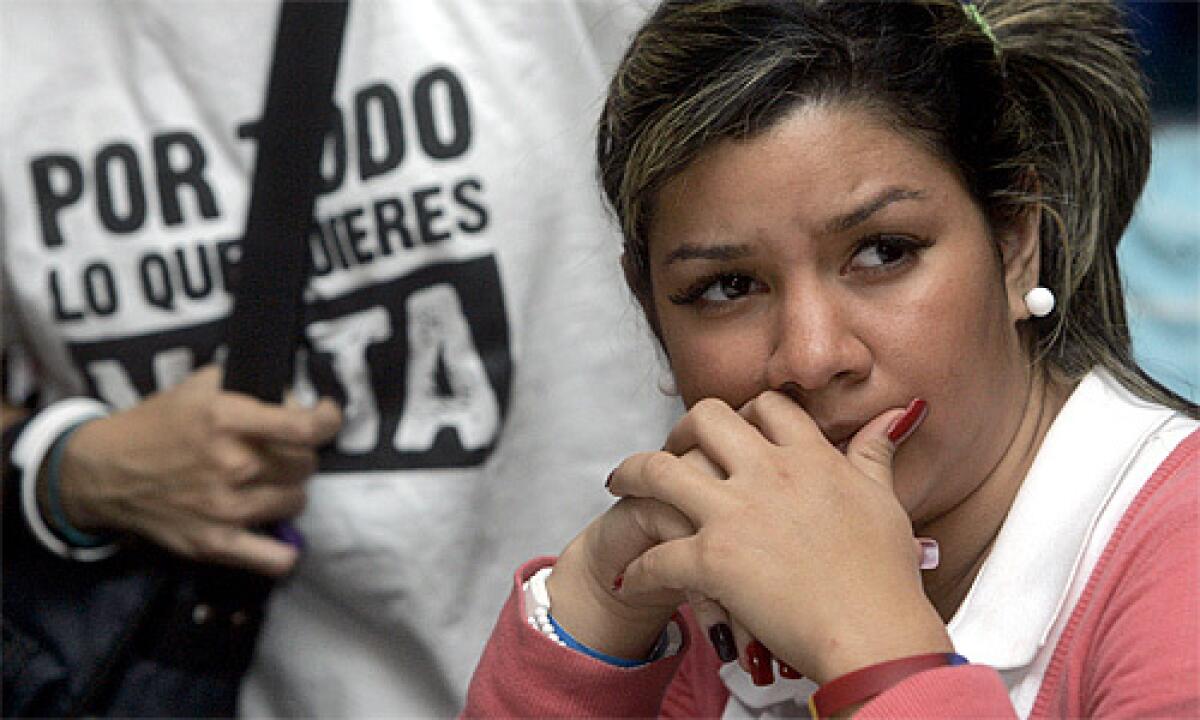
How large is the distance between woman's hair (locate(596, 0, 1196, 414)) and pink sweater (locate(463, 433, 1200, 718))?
0.78 ft

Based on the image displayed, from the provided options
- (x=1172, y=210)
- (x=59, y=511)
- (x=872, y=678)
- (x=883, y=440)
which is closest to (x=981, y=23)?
(x=883, y=440)

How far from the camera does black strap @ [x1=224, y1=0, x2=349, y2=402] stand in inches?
71.7

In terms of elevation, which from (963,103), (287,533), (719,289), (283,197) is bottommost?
(287,533)

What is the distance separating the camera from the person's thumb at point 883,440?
4.14 feet

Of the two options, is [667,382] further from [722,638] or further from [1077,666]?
[1077,666]

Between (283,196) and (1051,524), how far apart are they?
0.96 m

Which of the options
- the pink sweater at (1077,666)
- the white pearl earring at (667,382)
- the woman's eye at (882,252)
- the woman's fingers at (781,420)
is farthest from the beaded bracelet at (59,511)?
the woman's eye at (882,252)

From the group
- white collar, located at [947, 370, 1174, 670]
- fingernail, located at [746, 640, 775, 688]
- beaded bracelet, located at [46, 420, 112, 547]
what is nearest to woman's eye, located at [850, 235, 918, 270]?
white collar, located at [947, 370, 1174, 670]

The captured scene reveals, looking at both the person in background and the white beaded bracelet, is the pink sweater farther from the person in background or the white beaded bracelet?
the person in background

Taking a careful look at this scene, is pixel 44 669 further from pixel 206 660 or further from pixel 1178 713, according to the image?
pixel 1178 713

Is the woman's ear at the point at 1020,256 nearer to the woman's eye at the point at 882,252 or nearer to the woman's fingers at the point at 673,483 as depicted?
the woman's eye at the point at 882,252

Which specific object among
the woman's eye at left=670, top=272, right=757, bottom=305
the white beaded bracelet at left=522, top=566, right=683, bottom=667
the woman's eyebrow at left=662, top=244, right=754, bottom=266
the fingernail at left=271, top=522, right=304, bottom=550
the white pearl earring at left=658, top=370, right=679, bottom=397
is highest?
the woman's eyebrow at left=662, top=244, right=754, bottom=266

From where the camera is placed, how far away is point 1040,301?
4.64 ft

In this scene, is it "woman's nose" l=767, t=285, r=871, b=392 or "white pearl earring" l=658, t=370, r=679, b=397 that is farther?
"white pearl earring" l=658, t=370, r=679, b=397
